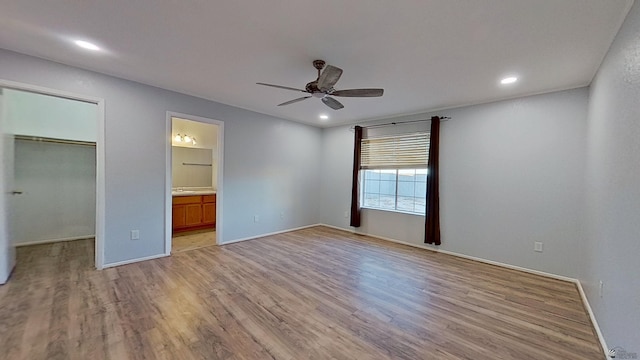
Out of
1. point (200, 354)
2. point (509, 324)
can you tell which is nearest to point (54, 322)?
point (200, 354)

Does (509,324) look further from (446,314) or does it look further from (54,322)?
(54,322)

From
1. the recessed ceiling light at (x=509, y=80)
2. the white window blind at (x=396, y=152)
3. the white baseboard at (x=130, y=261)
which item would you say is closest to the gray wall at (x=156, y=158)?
the white baseboard at (x=130, y=261)

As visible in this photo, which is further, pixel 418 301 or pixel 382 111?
pixel 382 111

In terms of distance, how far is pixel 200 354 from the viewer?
1743 millimetres

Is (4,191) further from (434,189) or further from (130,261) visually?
(434,189)

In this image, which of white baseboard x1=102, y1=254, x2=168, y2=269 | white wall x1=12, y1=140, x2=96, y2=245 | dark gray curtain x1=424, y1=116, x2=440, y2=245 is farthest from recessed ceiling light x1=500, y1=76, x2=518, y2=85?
white wall x1=12, y1=140, x2=96, y2=245

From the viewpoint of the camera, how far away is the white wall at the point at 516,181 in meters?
3.15

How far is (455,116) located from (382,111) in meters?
1.21

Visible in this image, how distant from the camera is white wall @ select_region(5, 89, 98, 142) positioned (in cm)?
389

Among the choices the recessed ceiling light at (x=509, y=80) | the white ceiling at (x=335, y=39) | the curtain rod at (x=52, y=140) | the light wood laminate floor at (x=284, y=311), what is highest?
the recessed ceiling light at (x=509, y=80)

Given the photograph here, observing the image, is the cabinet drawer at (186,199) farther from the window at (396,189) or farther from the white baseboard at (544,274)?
the window at (396,189)

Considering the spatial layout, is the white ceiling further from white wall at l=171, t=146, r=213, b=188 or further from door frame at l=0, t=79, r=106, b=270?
white wall at l=171, t=146, r=213, b=188

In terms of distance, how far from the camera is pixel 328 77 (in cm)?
232
